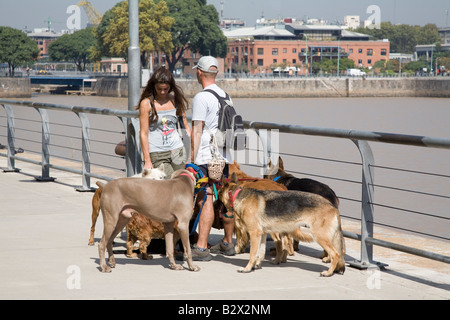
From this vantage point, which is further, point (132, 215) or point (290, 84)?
point (290, 84)

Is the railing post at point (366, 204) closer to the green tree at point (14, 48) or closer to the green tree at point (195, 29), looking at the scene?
the green tree at point (195, 29)

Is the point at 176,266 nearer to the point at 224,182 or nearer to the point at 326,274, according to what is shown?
the point at 224,182

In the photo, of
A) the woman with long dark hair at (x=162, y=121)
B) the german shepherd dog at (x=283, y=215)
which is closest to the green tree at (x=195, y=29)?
the woman with long dark hair at (x=162, y=121)

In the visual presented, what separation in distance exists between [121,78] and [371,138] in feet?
312

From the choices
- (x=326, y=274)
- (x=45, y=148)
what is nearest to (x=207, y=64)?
(x=326, y=274)

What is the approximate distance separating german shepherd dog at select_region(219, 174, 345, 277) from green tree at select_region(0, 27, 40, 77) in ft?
359

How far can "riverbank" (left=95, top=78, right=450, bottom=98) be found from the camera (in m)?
98.6

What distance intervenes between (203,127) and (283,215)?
37.4 inches

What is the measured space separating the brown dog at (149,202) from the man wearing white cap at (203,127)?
0.38 meters

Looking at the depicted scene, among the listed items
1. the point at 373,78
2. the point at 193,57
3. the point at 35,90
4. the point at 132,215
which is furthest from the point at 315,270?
the point at 193,57

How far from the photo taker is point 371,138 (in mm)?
5621

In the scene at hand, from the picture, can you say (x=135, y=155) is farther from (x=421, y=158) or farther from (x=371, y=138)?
(x=421, y=158)

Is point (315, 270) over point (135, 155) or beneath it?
beneath
